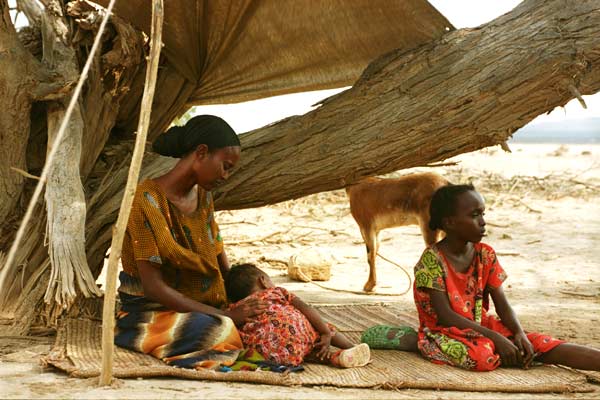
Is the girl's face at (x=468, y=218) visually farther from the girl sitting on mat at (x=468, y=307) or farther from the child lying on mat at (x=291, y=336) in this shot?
the child lying on mat at (x=291, y=336)

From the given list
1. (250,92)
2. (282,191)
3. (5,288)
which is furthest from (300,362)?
(250,92)

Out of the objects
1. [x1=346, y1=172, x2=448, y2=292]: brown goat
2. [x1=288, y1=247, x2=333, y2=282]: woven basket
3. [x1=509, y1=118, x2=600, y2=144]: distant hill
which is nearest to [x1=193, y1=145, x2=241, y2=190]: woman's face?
[x1=346, y1=172, x2=448, y2=292]: brown goat

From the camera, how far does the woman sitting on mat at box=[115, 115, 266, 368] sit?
11.9 feet

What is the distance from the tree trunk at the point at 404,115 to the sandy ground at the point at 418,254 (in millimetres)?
1250

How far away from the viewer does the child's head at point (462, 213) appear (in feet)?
12.9

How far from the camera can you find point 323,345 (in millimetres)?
3824

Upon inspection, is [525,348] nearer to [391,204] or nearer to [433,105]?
[433,105]

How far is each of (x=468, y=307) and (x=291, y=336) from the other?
942 mm

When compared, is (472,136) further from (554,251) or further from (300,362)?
(554,251)

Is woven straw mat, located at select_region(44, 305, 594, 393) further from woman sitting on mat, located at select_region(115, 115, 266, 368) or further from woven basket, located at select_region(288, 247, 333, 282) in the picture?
woven basket, located at select_region(288, 247, 333, 282)

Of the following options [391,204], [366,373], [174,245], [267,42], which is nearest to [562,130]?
[391,204]

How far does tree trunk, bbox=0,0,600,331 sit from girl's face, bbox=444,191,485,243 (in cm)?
71

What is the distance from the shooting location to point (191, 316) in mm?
3656

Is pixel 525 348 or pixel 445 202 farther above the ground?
pixel 445 202
